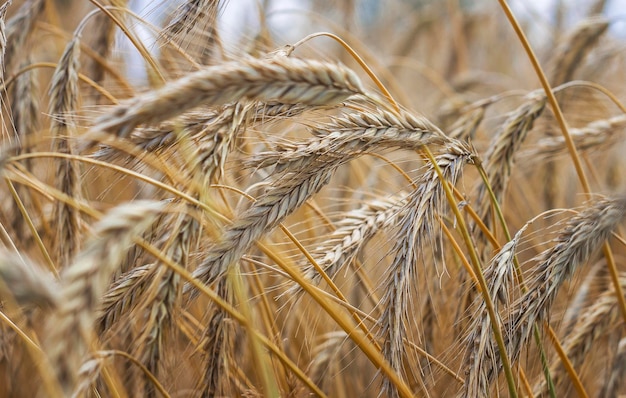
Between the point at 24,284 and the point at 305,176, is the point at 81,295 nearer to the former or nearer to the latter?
the point at 24,284

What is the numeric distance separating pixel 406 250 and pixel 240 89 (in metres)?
0.45

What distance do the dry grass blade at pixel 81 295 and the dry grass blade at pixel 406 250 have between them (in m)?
0.57

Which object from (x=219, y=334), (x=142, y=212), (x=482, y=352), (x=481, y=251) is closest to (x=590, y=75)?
(x=481, y=251)

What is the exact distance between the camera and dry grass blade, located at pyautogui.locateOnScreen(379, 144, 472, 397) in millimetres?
1051

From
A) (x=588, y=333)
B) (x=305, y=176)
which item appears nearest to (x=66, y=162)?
(x=305, y=176)

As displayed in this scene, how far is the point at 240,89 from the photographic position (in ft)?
2.74

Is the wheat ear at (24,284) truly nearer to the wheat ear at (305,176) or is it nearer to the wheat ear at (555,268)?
the wheat ear at (305,176)

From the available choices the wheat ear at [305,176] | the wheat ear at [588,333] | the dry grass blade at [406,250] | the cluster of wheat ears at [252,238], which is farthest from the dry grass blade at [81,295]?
the wheat ear at [588,333]

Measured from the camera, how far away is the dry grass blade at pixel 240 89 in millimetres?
697

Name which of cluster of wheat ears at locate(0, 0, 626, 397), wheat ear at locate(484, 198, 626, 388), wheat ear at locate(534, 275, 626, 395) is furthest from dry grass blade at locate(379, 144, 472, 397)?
wheat ear at locate(534, 275, 626, 395)

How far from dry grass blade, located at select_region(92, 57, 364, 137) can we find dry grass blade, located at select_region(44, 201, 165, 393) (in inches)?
5.0

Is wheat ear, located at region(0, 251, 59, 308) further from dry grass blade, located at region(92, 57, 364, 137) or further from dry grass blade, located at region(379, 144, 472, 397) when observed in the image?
dry grass blade, located at region(379, 144, 472, 397)

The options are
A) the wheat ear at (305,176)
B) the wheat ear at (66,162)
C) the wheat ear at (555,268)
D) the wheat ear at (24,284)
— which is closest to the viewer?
the wheat ear at (24,284)

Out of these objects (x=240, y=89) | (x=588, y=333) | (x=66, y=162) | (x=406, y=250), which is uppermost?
(x=66, y=162)
